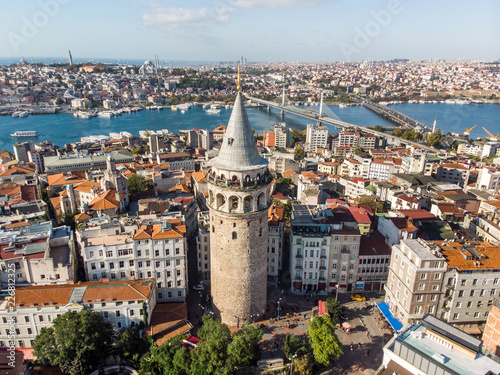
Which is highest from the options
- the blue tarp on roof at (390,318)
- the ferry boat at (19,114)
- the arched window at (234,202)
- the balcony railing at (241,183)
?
the balcony railing at (241,183)

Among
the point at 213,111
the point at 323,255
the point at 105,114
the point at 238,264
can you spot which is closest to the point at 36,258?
the point at 238,264

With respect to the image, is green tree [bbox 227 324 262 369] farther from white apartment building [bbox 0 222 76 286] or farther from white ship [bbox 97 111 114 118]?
white ship [bbox 97 111 114 118]

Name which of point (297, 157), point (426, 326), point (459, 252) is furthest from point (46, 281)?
point (297, 157)

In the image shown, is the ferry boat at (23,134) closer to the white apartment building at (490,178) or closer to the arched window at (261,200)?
the arched window at (261,200)

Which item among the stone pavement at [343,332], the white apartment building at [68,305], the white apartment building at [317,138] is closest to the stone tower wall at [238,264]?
the stone pavement at [343,332]

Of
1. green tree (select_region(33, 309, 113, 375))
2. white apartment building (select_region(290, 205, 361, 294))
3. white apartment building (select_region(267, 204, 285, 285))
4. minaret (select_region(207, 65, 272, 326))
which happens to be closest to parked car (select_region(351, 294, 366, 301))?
white apartment building (select_region(290, 205, 361, 294))
